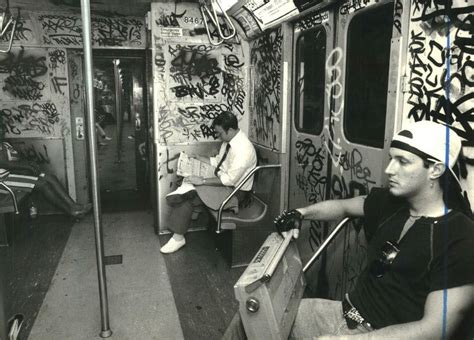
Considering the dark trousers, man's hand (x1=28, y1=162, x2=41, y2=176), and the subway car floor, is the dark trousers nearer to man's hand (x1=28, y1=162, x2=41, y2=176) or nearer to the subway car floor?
the subway car floor

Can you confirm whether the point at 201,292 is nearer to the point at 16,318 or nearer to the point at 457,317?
the point at 16,318

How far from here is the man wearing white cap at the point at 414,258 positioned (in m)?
1.45

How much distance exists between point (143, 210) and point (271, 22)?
11.0 ft

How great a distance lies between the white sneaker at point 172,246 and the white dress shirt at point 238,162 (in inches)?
35.0

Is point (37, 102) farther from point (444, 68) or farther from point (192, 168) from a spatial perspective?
point (444, 68)

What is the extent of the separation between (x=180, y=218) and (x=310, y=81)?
6.75ft

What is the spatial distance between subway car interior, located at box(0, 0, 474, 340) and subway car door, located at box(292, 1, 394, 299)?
0.04 ft

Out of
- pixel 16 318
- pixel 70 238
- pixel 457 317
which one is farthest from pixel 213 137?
pixel 457 317

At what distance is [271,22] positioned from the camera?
151 inches

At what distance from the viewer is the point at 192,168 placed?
4.55 metres

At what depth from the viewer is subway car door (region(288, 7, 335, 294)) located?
319cm

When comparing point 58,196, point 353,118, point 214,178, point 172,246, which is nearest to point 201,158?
point 214,178

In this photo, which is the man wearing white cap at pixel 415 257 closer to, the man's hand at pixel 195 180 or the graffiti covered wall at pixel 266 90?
the graffiti covered wall at pixel 266 90

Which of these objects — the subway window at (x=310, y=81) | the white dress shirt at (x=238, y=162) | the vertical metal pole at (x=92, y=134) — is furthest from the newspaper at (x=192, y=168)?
the vertical metal pole at (x=92, y=134)
